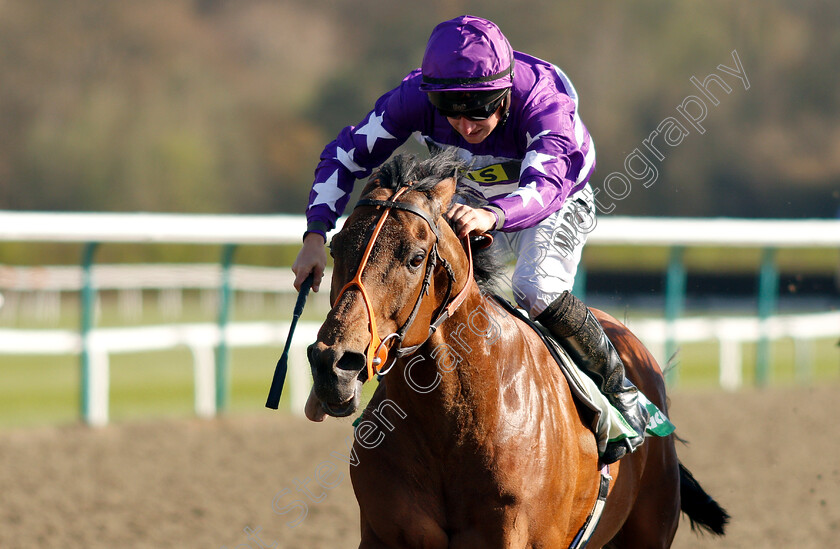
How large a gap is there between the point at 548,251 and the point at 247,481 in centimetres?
333

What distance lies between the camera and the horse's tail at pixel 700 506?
3.68m

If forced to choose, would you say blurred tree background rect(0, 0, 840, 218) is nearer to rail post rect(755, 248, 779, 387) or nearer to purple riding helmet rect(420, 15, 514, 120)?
rail post rect(755, 248, 779, 387)

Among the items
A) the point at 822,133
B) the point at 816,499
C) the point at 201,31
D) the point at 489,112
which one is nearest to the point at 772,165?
the point at 822,133

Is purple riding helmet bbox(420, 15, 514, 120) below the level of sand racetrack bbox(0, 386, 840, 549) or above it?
above

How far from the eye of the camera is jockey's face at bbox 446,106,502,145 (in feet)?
8.37

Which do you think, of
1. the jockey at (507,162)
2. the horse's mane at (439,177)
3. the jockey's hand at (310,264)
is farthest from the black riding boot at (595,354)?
the jockey's hand at (310,264)

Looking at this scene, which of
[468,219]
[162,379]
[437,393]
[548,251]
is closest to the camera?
[468,219]

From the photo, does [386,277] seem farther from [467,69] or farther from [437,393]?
[467,69]

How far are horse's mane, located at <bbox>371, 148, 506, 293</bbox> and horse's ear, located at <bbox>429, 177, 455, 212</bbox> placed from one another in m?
0.01

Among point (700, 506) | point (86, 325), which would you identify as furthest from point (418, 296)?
point (86, 325)

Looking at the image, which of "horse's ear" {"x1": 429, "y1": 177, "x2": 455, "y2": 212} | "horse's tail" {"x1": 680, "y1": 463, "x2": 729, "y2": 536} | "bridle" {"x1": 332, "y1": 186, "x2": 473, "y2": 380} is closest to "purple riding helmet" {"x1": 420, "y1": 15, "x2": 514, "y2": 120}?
"horse's ear" {"x1": 429, "y1": 177, "x2": 455, "y2": 212}

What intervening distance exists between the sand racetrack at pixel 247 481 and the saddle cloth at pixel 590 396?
1.73 m

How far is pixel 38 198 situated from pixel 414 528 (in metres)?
19.7

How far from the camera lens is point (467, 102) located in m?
2.48
